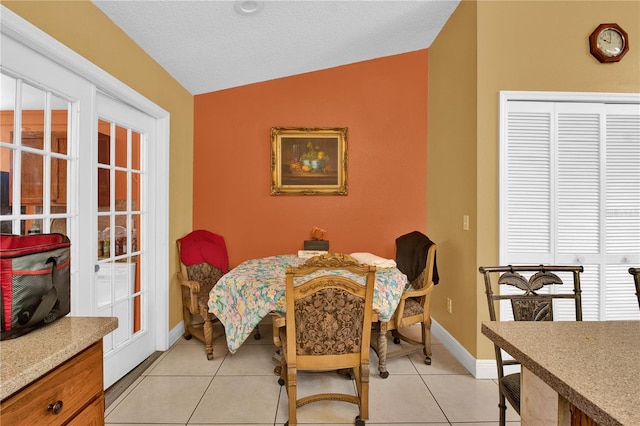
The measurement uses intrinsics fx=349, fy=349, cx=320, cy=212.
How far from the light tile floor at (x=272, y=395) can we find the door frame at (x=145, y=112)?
1.76 feet

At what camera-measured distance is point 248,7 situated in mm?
2523

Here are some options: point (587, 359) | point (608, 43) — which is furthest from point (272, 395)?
point (608, 43)

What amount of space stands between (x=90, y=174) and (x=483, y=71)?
297 cm

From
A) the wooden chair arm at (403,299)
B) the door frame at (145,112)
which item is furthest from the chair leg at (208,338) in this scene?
the wooden chair arm at (403,299)

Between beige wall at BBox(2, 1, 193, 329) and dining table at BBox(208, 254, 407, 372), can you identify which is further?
dining table at BBox(208, 254, 407, 372)

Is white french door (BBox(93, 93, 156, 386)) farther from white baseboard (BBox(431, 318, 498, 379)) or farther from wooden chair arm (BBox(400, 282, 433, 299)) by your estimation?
white baseboard (BBox(431, 318, 498, 379))

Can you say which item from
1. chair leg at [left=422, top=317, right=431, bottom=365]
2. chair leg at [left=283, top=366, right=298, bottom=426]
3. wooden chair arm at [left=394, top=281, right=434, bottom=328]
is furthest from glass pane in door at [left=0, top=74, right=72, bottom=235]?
chair leg at [left=422, top=317, right=431, bottom=365]

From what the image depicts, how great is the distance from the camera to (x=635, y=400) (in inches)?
31.0

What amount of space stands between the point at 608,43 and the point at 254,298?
3377 mm

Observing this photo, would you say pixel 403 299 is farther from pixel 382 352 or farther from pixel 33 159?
pixel 33 159

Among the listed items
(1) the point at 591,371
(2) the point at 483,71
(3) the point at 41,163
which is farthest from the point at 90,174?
(2) the point at 483,71

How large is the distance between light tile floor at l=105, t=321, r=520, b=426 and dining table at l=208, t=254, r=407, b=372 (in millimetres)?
287

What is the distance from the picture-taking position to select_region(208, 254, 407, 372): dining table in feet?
8.20

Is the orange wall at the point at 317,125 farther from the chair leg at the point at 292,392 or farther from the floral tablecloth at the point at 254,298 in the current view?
the chair leg at the point at 292,392
